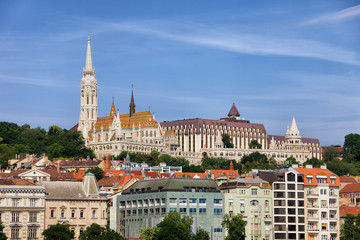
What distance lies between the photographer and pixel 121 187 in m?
171

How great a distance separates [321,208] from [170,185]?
2715 centimetres

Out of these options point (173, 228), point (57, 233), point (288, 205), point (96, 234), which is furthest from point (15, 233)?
point (288, 205)

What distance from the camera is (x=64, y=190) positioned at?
146500mm

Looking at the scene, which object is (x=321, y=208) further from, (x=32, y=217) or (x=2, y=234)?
(x=2, y=234)

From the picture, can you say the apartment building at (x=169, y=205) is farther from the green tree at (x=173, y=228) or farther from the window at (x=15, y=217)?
the window at (x=15, y=217)

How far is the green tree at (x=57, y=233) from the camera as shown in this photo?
5231 inches

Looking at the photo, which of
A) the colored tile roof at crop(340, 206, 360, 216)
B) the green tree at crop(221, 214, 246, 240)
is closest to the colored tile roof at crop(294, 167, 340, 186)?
the colored tile roof at crop(340, 206, 360, 216)

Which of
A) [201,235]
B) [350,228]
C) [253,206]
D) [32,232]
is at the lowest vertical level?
[201,235]

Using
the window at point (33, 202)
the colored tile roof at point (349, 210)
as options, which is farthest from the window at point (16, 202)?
the colored tile roof at point (349, 210)

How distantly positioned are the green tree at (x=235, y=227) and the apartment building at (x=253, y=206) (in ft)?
19.3

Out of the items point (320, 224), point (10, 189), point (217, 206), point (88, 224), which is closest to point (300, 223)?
point (320, 224)

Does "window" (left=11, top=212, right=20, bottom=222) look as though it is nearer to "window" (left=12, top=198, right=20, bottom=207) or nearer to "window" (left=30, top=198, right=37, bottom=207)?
"window" (left=12, top=198, right=20, bottom=207)

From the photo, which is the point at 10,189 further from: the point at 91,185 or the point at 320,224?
the point at 320,224

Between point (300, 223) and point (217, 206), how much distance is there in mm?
15188
